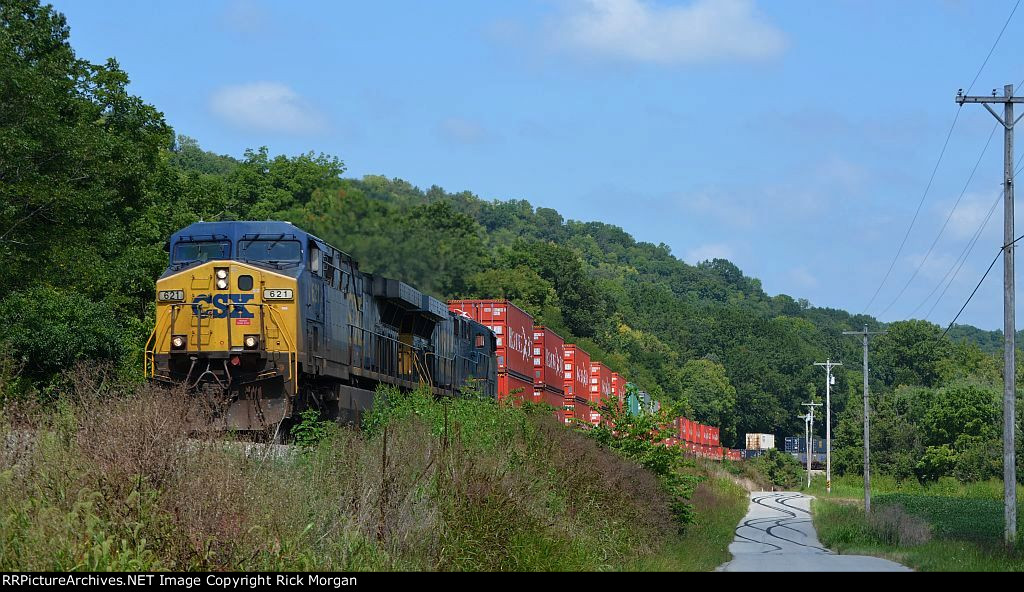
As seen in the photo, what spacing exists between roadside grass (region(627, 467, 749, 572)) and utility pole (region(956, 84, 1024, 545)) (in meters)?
7.61

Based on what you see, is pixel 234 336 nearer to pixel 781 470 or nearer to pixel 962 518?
pixel 962 518

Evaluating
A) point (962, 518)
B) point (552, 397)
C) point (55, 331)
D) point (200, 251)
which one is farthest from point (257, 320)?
point (962, 518)

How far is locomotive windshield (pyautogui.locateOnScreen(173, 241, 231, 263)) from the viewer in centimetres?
2120

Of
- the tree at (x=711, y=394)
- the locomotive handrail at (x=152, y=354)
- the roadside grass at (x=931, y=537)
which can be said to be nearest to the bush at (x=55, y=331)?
the locomotive handrail at (x=152, y=354)

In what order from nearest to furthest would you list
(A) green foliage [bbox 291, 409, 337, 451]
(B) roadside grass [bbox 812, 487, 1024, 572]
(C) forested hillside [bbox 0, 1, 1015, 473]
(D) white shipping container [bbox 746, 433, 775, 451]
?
1. (C) forested hillside [bbox 0, 1, 1015, 473]
2. (A) green foliage [bbox 291, 409, 337, 451]
3. (B) roadside grass [bbox 812, 487, 1024, 572]
4. (D) white shipping container [bbox 746, 433, 775, 451]

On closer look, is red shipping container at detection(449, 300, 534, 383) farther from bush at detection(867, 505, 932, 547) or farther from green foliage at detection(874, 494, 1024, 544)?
green foliage at detection(874, 494, 1024, 544)

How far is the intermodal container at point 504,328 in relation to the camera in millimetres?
41062

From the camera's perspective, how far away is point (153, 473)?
11.2 meters

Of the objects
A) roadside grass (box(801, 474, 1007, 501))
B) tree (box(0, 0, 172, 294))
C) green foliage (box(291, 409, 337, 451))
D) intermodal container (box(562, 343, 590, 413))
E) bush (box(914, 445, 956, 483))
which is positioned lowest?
roadside grass (box(801, 474, 1007, 501))

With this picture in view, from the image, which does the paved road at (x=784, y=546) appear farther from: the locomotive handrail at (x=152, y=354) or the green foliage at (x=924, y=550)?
the locomotive handrail at (x=152, y=354)

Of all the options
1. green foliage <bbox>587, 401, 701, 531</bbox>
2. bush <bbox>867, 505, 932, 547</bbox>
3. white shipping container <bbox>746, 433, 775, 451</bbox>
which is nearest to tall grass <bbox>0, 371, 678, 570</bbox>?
green foliage <bbox>587, 401, 701, 531</bbox>

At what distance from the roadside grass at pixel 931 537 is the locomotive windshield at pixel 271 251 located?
1448 centimetres

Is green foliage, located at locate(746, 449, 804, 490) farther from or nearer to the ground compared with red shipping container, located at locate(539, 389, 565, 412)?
nearer to the ground
